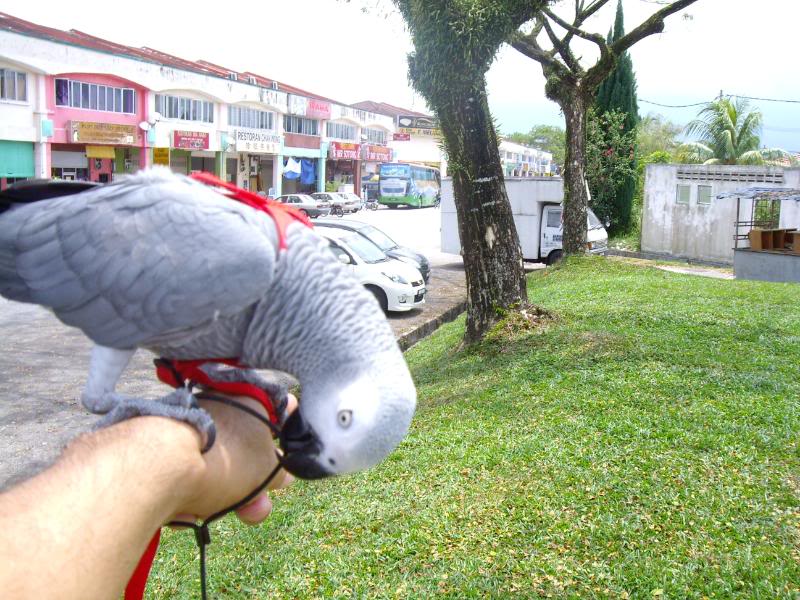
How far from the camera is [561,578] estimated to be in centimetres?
342

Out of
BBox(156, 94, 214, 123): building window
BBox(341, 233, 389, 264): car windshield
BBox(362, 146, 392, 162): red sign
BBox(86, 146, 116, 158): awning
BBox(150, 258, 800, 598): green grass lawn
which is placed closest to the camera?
BBox(150, 258, 800, 598): green grass lawn

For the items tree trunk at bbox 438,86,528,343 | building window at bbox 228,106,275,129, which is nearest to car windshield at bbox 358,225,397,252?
tree trunk at bbox 438,86,528,343

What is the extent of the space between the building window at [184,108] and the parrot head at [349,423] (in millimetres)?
34390

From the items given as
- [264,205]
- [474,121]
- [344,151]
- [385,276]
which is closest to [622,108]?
[385,276]

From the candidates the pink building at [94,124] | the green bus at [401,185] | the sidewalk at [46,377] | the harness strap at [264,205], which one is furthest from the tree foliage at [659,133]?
the harness strap at [264,205]

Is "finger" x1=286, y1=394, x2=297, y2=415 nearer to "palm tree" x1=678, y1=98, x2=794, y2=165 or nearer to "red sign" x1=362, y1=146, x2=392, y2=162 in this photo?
"palm tree" x1=678, y1=98, x2=794, y2=165

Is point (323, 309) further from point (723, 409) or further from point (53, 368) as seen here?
point (53, 368)

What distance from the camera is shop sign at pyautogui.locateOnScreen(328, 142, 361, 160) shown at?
5091 centimetres

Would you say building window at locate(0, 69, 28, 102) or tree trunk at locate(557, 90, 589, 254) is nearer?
tree trunk at locate(557, 90, 589, 254)

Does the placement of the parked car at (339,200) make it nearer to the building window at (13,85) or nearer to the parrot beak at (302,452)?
the building window at (13,85)

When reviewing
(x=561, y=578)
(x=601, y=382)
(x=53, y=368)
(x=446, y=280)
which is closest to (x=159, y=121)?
(x=446, y=280)

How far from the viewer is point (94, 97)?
30.0 meters

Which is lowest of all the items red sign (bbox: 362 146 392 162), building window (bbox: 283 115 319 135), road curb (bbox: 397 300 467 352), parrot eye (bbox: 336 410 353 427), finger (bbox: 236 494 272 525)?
road curb (bbox: 397 300 467 352)

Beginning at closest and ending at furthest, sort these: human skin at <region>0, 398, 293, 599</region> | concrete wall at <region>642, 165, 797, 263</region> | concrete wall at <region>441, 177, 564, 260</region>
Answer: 1. human skin at <region>0, 398, 293, 599</region>
2. concrete wall at <region>441, 177, 564, 260</region>
3. concrete wall at <region>642, 165, 797, 263</region>
